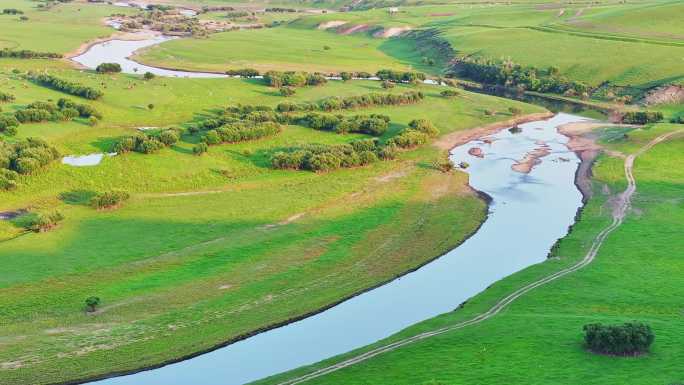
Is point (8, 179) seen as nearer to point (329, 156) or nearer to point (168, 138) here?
point (168, 138)

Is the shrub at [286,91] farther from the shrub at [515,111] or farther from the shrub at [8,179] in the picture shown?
the shrub at [8,179]

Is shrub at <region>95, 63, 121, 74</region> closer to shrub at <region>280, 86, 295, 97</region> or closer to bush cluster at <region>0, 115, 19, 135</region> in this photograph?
shrub at <region>280, 86, 295, 97</region>

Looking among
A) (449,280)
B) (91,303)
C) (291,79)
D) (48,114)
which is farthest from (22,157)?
(291,79)

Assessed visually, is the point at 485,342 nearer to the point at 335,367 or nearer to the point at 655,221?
the point at 335,367

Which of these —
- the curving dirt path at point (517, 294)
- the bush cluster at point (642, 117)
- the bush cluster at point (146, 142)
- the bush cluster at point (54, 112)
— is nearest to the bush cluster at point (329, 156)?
the bush cluster at point (146, 142)

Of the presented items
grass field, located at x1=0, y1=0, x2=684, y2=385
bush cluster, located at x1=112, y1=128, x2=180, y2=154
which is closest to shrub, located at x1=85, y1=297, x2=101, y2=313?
grass field, located at x1=0, y1=0, x2=684, y2=385
